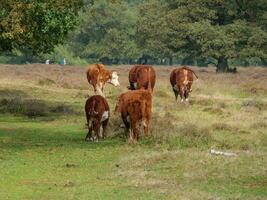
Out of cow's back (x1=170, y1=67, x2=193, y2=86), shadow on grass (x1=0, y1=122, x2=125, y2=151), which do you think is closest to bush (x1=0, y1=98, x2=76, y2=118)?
shadow on grass (x1=0, y1=122, x2=125, y2=151)

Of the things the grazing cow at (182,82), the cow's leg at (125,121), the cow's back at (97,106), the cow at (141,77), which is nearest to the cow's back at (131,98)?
the cow's leg at (125,121)

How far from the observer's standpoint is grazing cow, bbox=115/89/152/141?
Answer: 18.2 m

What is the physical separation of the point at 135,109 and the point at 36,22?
400cm

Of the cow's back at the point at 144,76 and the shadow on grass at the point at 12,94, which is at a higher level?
the cow's back at the point at 144,76

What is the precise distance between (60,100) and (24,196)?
19.8 metres

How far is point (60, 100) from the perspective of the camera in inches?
1245

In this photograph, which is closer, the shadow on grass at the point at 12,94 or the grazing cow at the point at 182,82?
the grazing cow at the point at 182,82

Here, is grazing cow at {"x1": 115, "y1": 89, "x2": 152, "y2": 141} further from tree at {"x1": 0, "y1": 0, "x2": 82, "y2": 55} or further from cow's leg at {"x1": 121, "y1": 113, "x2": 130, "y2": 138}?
tree at {"x1": 0, "y1": 0, "x2": 82, "y2": 55}

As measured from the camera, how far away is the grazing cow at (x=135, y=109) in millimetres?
18172

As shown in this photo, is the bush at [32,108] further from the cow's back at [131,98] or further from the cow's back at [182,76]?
the cow's back at [131,98]

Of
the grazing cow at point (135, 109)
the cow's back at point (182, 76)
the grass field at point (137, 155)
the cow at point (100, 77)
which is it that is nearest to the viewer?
the grass field at point (137, 155)

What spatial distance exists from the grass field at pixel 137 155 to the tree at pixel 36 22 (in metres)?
2.73

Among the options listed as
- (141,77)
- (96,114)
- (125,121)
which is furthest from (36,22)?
(141,77)

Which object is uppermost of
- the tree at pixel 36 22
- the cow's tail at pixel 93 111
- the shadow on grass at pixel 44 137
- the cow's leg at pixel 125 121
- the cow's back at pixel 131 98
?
the tree at pixel 36 22
